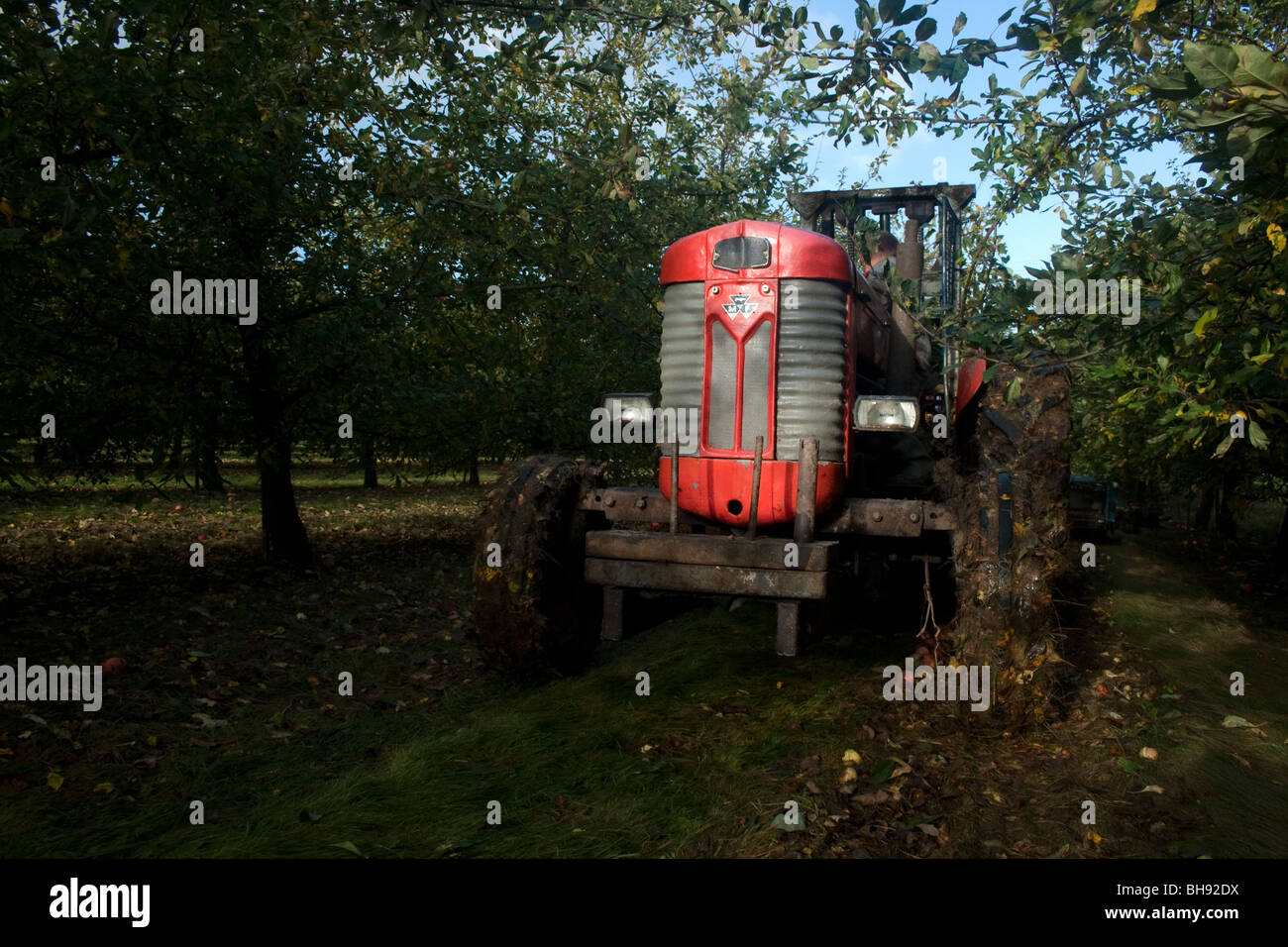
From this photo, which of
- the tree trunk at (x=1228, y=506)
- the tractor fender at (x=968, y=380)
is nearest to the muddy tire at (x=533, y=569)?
the tractor fender at (x=968, y=380)

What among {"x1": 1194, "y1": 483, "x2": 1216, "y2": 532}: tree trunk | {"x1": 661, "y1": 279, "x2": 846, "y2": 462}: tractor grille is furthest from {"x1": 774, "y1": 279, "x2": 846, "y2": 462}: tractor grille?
{"x1": 1194, "y1": 483, "x2": 1216, "y2": 532}: tree trunk

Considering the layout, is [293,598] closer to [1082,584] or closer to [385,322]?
[385,322]

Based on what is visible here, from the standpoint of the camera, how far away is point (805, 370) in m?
4.82

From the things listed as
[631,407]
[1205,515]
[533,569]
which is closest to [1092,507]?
[1205,515]

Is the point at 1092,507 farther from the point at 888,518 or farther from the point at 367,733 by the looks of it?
the point at 367,733

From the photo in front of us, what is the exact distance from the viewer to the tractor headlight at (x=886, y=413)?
15.4 ft

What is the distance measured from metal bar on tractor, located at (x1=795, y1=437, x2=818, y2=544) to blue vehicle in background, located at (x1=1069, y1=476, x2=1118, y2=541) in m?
11.6

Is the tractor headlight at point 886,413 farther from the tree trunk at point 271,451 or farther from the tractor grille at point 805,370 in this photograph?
the tree trunk at point 271,451

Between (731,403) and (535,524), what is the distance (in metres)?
1.26

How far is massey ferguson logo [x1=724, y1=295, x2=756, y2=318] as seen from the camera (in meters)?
4.83

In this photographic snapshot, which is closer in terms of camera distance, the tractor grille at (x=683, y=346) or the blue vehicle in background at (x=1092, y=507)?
the tractor grille at (x=683, y=346)

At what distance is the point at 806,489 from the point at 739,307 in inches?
40.6

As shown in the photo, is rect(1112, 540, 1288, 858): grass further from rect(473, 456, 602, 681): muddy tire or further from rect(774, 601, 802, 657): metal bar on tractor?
rect(473, 456, 602, 681): muddy tire

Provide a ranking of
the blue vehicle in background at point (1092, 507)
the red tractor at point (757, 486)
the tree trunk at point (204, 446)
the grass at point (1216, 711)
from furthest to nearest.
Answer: the blue vehicle in background at point (1092, 507)
the tree trunk at point (204, 446)
the red tractor at point (757, 486)
the grass at point (1216, 711)
